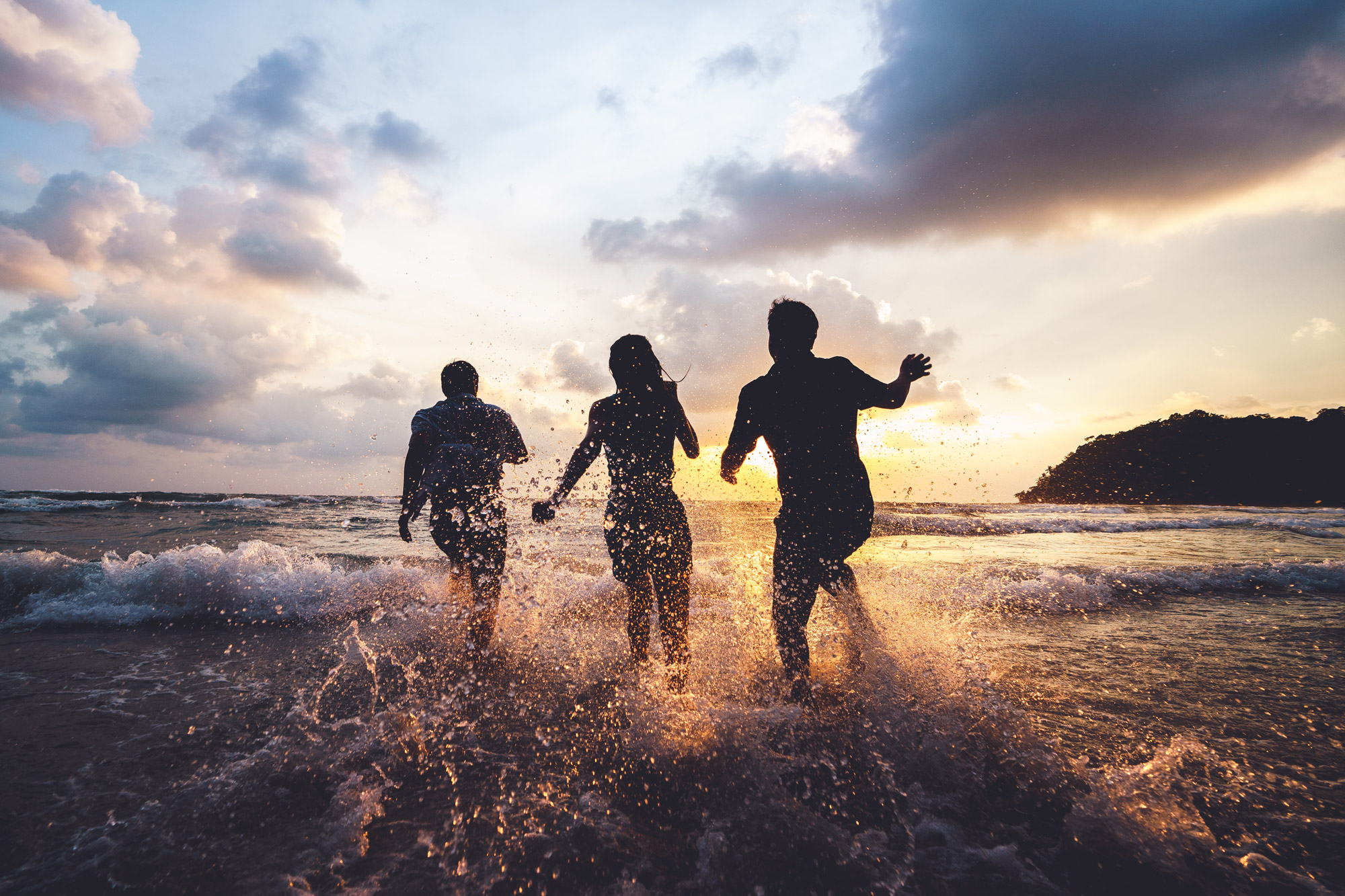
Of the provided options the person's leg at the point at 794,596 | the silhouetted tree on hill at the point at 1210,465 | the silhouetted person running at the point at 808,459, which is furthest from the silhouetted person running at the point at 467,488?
the silhouetted tree on hill at the point at 1210,465


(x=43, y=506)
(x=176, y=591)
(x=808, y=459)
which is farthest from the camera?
(x=43, y=506)

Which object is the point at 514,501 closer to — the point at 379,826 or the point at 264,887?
the point at 379,826

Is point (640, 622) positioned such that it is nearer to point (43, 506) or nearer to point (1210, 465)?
point (43, 506)

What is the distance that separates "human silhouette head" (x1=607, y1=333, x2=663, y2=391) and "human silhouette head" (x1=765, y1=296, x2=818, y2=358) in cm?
79

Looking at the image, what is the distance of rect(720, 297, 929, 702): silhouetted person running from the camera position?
304 centimetres

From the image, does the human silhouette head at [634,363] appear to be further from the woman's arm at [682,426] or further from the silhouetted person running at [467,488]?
the silhouetted person running at [467,488]

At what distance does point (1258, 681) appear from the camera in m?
3.42

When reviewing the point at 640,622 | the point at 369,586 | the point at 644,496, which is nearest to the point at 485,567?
the point at 640,622

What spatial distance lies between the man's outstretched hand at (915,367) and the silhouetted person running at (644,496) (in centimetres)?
142

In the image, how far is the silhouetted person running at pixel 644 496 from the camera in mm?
3176

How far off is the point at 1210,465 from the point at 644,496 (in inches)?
2105

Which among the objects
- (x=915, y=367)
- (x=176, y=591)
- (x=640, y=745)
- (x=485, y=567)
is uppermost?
(x=915, y=367)

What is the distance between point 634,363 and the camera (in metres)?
3.29

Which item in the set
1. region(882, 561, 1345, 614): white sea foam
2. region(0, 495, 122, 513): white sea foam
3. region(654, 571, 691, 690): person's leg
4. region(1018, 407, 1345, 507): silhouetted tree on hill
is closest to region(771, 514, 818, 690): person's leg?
region(654, 571, 691, 690): person's leg
